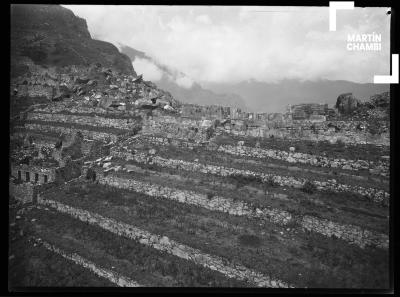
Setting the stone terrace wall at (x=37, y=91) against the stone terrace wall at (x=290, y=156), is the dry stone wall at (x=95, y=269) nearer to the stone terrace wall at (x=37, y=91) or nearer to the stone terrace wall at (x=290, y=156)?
the stone terrace wall at (x=290, y=156)

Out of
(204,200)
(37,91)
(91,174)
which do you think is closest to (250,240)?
(204,200)

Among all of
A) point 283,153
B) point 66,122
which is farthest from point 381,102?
point 66,122

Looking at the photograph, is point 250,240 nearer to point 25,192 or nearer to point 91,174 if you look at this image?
point 91,174

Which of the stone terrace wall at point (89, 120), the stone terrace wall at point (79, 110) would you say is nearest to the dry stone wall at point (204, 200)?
the stone terrace wall at point (89, 120)

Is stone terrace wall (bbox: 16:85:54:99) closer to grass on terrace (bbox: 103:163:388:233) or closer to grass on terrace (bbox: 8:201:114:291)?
Answer: grass on terrace (bbox: 103:163:388:233)

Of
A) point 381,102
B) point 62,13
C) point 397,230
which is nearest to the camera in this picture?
point 397,230
